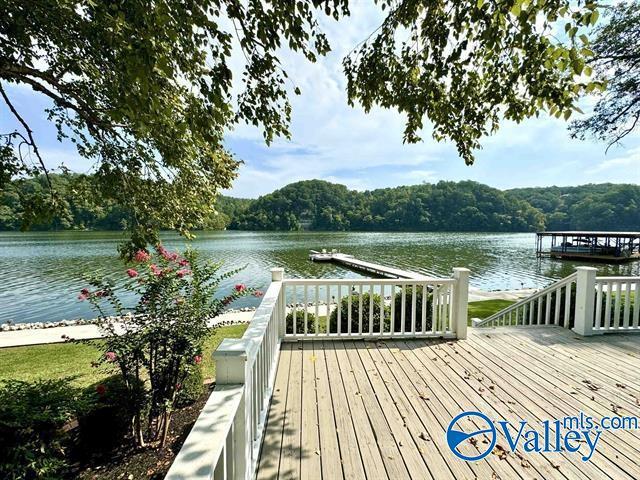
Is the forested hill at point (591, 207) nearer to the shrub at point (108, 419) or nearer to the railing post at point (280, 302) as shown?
the railing post at point (280, 302)

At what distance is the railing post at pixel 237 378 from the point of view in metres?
1.35

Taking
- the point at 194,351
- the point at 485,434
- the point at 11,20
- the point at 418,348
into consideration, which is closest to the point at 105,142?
the point at 11,20

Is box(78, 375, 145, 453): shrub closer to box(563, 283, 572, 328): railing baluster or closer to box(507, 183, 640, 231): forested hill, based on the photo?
box(563, 283, 572, 328): railing baluster

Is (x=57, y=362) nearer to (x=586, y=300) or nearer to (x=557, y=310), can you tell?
(x=557, y=310)

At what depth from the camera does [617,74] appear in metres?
7.59

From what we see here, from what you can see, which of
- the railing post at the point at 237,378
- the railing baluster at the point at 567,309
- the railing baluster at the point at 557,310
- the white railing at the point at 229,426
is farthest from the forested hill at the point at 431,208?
the railing post at the point at 237,378

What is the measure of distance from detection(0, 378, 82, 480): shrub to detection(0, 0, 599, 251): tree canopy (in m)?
1.88

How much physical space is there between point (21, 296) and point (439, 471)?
1687cm

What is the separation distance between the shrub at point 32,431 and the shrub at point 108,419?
360 mm

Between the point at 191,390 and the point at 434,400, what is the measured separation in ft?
8.83

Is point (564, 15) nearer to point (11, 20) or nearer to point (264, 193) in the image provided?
point (11, 20)

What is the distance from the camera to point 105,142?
4086 millimetres

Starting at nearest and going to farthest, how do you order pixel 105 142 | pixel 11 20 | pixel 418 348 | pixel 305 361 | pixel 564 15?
1. pixel 564 15
2. pixel 11 20
3. pixel 305 361
4. pixel 418 348
5. pixel 105 142

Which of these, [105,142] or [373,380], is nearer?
[373,380]
